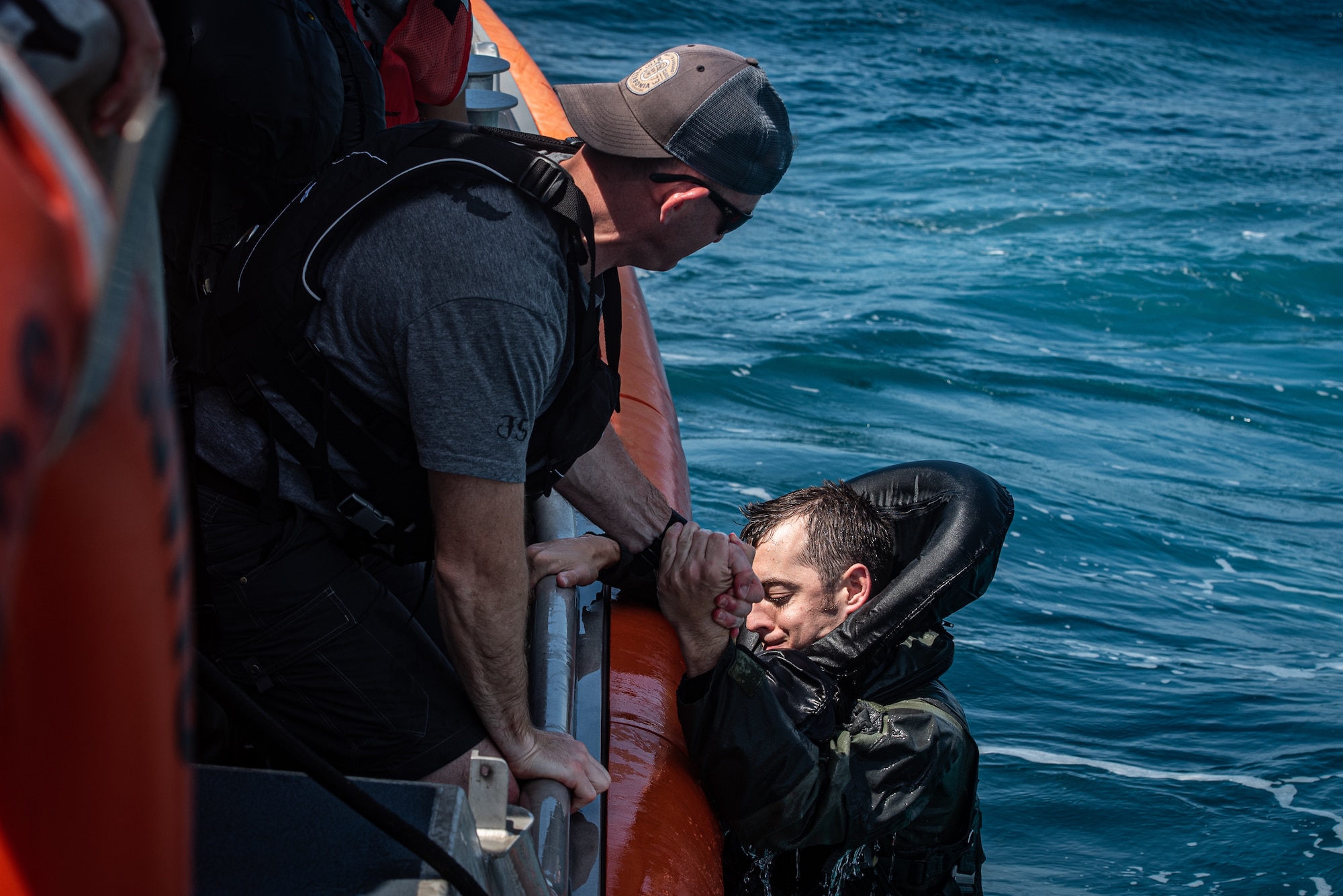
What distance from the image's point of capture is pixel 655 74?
1.74 metres

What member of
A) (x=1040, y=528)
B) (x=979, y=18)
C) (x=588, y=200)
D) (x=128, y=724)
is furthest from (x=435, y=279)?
(x=979, y=18)

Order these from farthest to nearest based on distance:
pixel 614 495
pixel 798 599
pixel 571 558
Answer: pixel 798 599 → pixel 614 495 → pixel 571 558

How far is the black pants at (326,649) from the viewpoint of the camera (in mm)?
1667

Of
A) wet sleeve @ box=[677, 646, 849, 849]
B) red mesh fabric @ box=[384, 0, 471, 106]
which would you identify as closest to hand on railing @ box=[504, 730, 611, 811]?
wet sleeve @ box=[677, 646, 849, 849]

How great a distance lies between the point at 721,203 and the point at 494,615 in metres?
0.67

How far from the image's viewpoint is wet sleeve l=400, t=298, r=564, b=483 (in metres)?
1.49

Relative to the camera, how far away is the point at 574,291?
1667 millimetres

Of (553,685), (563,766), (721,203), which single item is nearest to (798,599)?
(553,685)

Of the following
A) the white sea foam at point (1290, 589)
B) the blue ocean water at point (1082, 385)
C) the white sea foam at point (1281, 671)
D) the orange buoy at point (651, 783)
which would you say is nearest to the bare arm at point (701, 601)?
the orange buoy at point (651, 783)

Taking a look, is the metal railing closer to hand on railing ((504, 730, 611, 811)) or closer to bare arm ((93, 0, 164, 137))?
hand on railing ((504, 730, 611, 811))

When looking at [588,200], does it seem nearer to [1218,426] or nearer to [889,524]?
[889,524]

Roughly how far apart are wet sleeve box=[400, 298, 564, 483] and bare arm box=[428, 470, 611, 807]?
37 mm

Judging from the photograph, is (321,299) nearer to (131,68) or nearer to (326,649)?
(326,649)

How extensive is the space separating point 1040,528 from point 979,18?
1597cm
